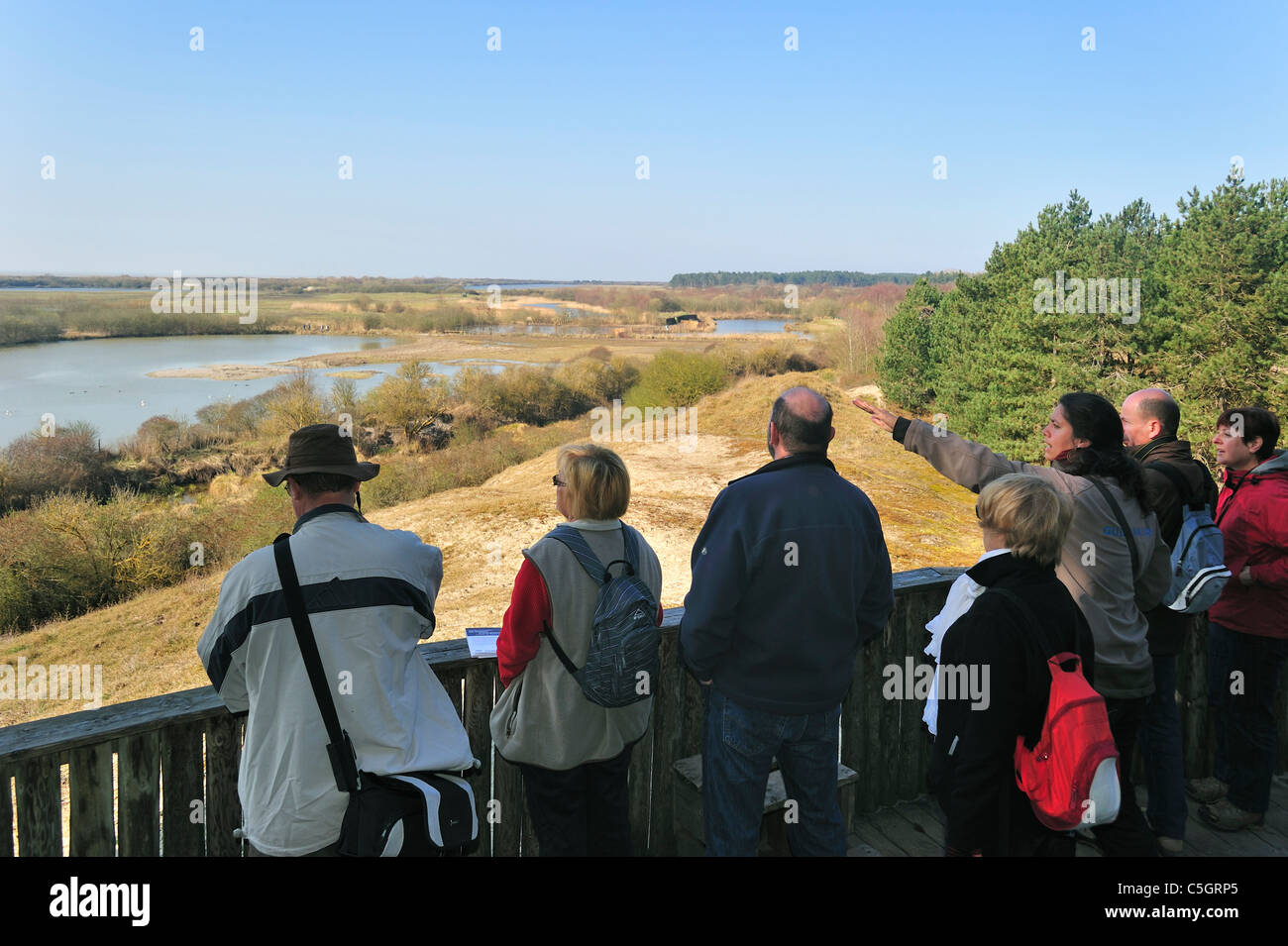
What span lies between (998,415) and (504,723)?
41.8 metres

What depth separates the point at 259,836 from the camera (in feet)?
7.22

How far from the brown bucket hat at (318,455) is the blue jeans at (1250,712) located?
145 inches

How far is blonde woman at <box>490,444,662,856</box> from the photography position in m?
2.64

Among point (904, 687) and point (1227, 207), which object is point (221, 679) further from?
point (1227, 207)

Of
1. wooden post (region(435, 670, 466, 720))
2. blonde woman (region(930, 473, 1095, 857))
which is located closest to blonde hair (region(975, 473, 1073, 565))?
blonde woman (region(930, 473, 1095, 857))

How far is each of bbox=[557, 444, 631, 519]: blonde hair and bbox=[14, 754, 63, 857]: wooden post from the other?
149 centimetres

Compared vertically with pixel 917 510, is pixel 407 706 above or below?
above

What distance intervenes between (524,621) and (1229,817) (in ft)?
10.6

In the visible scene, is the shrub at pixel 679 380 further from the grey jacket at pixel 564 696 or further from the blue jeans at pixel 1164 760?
the grey jacket at pixel 564 696

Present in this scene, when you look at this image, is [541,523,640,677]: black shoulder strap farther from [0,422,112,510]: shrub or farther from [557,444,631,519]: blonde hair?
[0,422,112,510]: shrub

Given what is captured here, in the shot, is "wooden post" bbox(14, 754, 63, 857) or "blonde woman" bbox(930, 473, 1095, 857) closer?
"wooden post" bbox(14, 754, 63, 857)

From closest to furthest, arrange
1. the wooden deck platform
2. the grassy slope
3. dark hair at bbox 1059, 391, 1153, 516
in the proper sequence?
dark hair at bbox 1059, 391, 1153, 516, the wooden deck platform, the grassy slope

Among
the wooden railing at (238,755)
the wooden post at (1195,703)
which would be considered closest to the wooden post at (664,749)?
the wooden railing at (238,755)
